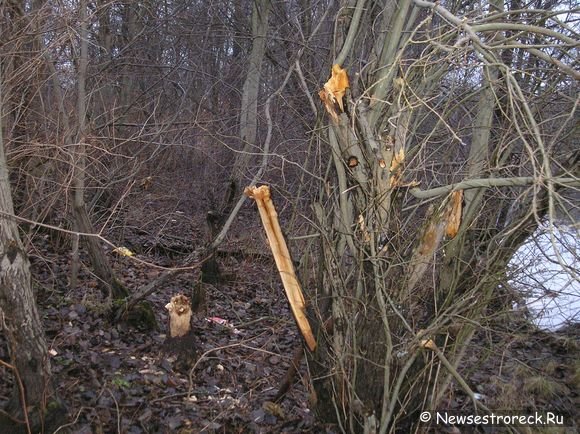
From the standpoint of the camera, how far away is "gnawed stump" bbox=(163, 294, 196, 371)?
5.62 m

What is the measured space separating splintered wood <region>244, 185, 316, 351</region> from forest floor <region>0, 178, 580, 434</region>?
0.55 metres

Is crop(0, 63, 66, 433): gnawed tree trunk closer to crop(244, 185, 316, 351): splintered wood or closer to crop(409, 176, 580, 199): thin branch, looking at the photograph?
crop(244, 185, 316, 351): splintered wood

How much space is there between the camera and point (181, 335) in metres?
5.67

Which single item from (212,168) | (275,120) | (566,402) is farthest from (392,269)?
(212,168)

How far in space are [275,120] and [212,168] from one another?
159cm

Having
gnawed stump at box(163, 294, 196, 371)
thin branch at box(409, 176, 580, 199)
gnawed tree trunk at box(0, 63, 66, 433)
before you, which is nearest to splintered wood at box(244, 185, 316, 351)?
thin branch at box(409, 176, 580, 199)

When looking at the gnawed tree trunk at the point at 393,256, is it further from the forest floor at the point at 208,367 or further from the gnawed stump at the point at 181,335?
the gnawed stump at the point at 181,335

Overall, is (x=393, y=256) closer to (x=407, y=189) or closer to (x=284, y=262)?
(x=407, y=189)

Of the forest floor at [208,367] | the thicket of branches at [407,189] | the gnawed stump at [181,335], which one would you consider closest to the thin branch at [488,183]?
→ the thicket of branches at [407,189]

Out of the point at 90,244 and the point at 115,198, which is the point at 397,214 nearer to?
the point at 90,244

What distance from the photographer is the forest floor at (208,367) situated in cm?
457

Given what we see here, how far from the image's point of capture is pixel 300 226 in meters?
5.51

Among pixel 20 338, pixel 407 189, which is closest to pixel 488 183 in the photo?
pixel 407 189

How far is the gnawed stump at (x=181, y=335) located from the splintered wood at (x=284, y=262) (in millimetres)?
1498
